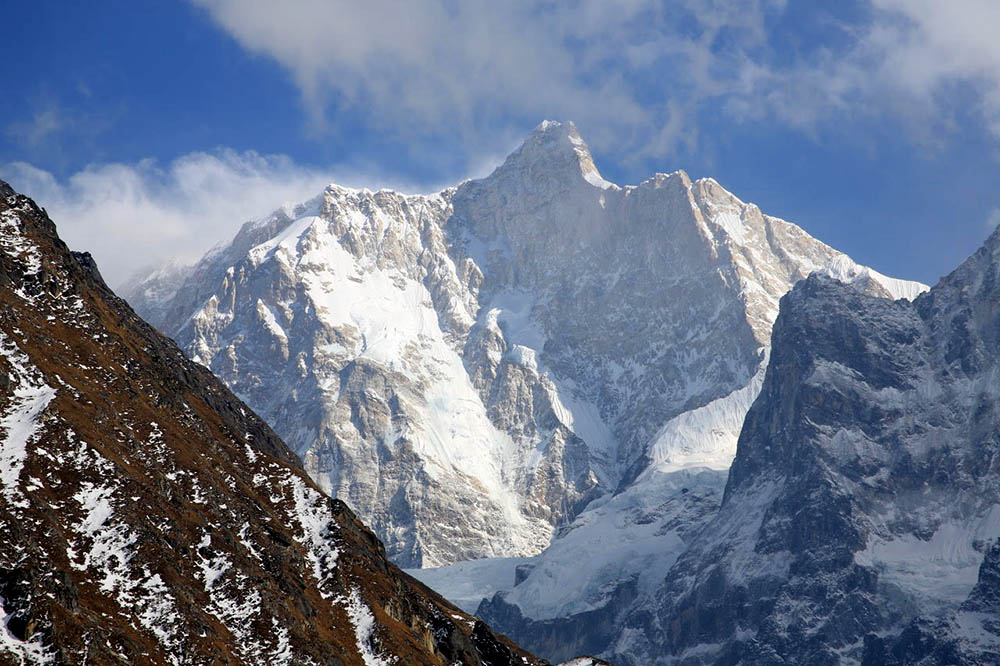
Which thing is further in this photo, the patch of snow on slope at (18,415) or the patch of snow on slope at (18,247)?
the patch of snow on slope at (18,247)

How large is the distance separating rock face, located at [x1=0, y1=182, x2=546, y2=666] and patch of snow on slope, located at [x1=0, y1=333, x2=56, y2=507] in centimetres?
18

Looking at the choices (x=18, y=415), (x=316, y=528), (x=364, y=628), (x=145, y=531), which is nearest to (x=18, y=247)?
(x=18, y=415)

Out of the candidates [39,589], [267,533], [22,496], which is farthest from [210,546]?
[39,589]

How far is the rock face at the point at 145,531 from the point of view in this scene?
118188mm

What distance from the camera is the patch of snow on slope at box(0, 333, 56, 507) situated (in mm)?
127000

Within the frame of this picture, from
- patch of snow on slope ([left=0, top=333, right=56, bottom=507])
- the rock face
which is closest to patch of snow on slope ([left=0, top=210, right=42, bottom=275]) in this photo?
the rock face

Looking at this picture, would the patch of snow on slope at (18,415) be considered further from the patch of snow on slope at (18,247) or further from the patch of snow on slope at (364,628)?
the patch of snow on slope at (364,628)

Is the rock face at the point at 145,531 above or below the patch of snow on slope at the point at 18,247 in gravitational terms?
below

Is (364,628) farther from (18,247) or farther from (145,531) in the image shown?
(18,247)

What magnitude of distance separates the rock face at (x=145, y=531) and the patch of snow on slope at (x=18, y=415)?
18cm

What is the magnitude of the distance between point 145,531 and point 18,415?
17.1 metres

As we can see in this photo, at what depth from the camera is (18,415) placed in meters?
137

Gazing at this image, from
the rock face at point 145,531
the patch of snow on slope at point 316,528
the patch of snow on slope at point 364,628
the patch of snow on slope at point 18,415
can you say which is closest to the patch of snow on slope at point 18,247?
the rock face at point 145,531

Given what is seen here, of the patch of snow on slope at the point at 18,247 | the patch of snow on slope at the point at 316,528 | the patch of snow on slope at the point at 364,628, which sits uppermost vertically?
the patch of snow on slope at the point at 18,247
